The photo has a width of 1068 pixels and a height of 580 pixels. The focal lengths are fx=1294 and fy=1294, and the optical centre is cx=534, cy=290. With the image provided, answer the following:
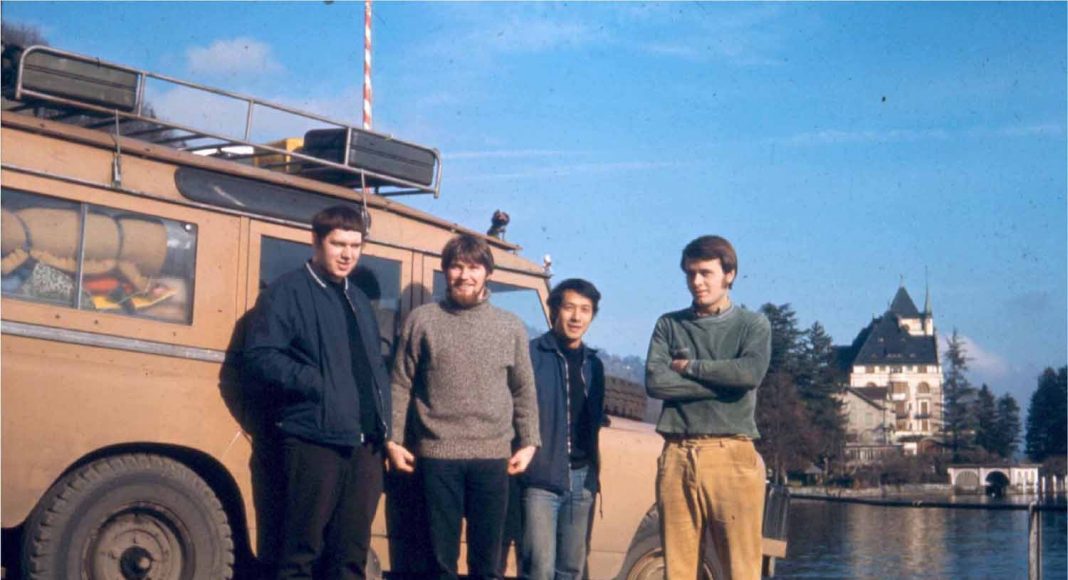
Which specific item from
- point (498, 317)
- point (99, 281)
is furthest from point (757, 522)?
point (99, 281)

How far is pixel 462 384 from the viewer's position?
6.11 meters

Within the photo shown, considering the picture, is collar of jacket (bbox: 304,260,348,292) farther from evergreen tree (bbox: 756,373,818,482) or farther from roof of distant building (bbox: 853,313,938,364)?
roof of distant building (bbox: 853,313,938,364)

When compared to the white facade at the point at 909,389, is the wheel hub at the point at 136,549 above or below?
below

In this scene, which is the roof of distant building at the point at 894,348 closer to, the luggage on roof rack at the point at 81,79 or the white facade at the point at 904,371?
the white facade at the point at 904,371

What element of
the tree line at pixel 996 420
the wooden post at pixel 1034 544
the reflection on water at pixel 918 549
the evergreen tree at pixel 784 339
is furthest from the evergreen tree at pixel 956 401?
the wooden post at pixel 1034 544

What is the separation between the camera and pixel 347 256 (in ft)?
20.2

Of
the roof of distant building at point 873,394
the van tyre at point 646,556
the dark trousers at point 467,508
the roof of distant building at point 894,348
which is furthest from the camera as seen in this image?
the roof of distant building at point 894,348

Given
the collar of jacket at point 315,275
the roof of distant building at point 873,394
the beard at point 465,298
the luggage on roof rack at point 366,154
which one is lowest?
the beard at point 465,298

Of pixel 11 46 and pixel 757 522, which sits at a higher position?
pixel 11 46

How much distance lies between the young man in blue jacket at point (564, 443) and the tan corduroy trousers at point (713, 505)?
0.80 metres

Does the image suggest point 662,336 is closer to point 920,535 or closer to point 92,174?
point 92,174

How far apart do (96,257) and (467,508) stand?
2123 millimetres

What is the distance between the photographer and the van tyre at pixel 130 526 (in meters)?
5.79

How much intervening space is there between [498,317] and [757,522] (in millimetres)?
1577
